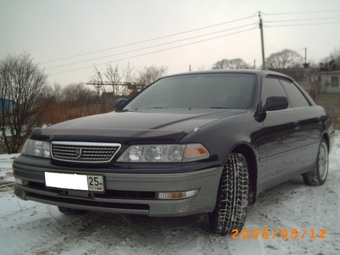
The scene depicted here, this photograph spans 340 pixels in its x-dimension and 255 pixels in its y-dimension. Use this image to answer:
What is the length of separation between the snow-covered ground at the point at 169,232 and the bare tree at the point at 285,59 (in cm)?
8240

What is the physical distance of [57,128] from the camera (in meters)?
2.85

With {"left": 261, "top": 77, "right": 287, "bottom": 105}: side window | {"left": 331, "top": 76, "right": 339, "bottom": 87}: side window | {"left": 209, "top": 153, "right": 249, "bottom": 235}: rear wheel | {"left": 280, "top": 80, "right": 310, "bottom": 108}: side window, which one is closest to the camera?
{"left": 209, "top": 153, "right": 249, "bottom": 235}: rear wheel

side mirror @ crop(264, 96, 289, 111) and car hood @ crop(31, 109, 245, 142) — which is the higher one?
side mirror @ crop(264, 96, 289, 111)

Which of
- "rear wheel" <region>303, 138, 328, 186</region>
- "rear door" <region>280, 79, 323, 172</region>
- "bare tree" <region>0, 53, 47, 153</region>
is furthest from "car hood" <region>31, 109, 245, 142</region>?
"bare tree" <region>0, 53, 47, 153</region>

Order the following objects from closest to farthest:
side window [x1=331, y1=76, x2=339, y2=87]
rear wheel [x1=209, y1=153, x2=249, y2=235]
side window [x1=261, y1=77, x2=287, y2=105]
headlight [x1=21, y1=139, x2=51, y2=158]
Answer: rear wheel [x1=209, y1=153, x2=249, y2=235], headlight [x1=21, y1=139, x2=51, y2=158], side window [x1=261, y1=77, x2=287, y2=105], side window [x1=331, y1=76, x2=339, y2=87]

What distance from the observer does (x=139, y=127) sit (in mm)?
2592

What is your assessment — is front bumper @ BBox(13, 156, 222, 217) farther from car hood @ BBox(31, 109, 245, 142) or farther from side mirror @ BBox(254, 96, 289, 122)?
side mirror @ BBox(254, 96, 289, 122)

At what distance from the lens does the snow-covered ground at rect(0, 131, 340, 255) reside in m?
2.51

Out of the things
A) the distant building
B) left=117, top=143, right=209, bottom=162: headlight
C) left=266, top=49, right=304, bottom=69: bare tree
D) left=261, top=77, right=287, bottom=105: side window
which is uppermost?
left=266, top=49, right=304, bottom=69: bare tree

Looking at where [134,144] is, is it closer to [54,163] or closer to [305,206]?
[54,163]

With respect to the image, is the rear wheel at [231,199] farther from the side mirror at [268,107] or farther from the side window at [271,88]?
the side window at [271,88]

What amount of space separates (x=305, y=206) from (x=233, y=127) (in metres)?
1.49

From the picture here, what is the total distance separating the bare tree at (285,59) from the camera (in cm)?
8188

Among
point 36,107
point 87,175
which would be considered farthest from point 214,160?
point 36,107
